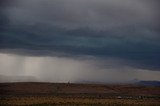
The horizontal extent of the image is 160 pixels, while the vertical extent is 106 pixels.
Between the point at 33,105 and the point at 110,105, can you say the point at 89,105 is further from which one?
the point at 33,105

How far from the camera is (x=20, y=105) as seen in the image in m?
67.7

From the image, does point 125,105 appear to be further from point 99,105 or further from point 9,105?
point 9,105

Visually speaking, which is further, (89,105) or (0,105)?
(89,105)

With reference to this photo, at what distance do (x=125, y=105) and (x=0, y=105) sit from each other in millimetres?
27766

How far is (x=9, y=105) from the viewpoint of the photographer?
6625 centimetres

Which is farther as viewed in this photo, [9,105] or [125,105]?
[125,105]

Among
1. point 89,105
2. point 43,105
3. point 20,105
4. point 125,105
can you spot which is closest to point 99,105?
point 89,105

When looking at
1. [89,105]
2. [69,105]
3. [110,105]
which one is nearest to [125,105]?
Result: [110,105]

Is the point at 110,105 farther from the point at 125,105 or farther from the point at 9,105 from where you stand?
the point at 9,105

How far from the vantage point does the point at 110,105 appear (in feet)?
232

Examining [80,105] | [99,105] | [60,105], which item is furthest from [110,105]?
[60,105]

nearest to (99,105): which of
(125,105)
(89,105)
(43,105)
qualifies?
(89,105)

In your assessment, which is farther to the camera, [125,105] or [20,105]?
[125,105]

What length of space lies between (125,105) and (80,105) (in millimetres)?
11211
